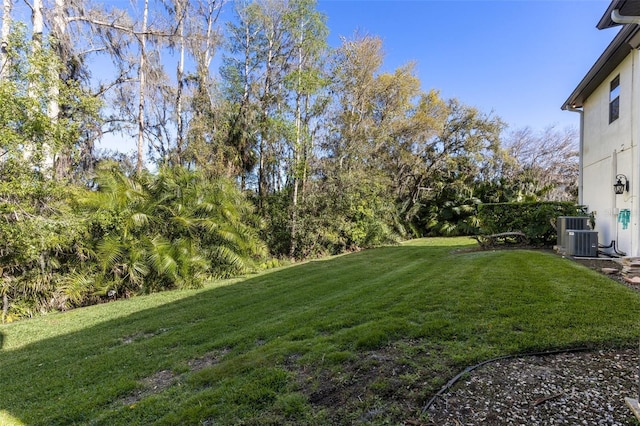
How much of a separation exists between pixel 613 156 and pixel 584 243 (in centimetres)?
216

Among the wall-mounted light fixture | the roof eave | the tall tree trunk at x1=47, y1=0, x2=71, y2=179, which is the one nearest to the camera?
the tall tree trunk at x1=47, y1=0, x2=71, y2=179

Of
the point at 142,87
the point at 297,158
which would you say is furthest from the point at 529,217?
the point at 142,87

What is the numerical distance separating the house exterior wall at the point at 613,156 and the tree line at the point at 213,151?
687 centimetres

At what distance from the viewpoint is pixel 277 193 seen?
1273 centimetres

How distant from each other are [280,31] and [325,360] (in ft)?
39.3

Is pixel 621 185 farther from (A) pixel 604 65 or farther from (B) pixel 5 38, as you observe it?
(B) pixel 5 38

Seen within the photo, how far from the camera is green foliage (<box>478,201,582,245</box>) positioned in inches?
343

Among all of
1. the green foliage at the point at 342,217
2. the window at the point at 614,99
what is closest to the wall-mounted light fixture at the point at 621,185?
the window at the point at 614,99

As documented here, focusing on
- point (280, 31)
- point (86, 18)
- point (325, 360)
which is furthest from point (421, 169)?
point (325, 360)

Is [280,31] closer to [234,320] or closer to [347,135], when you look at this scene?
[347,135]

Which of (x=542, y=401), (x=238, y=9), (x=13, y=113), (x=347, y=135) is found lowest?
(x=542, y=401)

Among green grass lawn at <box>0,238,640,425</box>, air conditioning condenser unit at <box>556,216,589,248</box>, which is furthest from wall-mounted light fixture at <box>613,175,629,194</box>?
green grass lawn at <box>0,238,640,425</box>

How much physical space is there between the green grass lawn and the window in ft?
13.3

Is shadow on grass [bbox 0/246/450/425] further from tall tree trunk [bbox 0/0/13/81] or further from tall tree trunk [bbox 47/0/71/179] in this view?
tall tree trunk [bbox 0/0/13/81]
